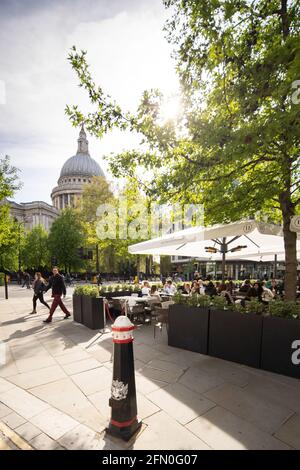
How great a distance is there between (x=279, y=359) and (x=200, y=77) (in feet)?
21.2

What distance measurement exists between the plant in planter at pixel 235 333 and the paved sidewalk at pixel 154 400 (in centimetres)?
21

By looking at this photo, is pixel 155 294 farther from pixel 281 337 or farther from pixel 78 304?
pixel 281 337

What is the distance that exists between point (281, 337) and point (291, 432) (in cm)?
169

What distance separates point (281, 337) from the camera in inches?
172

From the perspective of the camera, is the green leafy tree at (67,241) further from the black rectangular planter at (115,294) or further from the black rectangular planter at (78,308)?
the black rectangular planter at (78,308)

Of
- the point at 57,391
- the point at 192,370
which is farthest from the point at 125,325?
the point at 192,370

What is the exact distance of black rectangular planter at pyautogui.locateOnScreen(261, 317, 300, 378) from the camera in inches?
168

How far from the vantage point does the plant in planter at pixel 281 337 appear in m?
4.27

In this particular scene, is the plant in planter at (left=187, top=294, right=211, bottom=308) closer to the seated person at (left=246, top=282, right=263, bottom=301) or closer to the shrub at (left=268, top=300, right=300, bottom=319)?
the shrub at (left=268, top=300, right=300, bottom=319)

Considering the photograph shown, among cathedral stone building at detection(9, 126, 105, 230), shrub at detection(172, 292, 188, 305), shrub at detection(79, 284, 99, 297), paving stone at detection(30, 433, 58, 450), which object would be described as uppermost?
cathedral stone building at detection(9, 126, 105, 230)

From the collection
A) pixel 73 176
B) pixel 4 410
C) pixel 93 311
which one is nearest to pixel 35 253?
pixel 93 311

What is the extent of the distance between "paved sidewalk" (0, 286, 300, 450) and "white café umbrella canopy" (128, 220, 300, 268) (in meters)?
2.81

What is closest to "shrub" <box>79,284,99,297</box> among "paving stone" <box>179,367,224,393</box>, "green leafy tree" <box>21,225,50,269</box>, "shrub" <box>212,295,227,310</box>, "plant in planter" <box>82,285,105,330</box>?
"plant in planter" <box>82,285,105,330</box>

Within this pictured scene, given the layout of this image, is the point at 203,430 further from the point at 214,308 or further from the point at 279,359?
the point at 214,308
